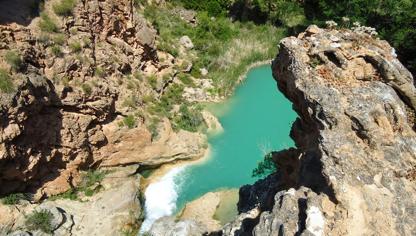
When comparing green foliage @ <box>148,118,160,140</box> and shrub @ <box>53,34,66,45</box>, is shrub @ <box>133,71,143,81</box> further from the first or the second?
shrub @ <box>53,34,66,45</box>

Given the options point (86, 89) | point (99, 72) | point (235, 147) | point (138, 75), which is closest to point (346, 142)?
point (235, 147)

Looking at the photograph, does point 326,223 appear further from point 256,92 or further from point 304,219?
point 256,92

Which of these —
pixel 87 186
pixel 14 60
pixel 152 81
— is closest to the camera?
→ pixel 14 60

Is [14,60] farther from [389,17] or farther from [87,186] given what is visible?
[389,17]

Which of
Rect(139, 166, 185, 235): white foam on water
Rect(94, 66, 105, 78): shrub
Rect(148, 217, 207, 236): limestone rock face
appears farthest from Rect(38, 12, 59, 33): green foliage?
Rect(148, 217, 207, 236): limestone rock face

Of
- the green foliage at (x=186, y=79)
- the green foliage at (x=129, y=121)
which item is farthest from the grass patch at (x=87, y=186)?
the green foliage at (x=186, y=79)
